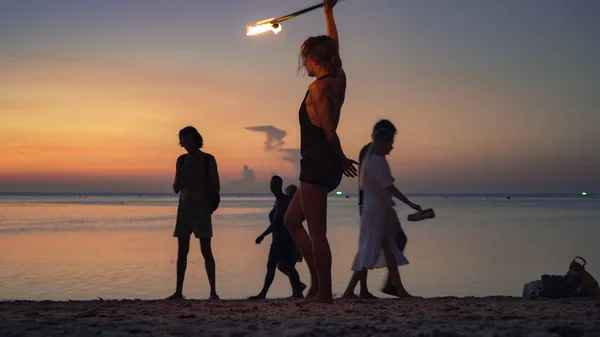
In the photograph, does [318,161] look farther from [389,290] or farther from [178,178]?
[178,178]

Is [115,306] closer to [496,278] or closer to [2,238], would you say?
[496,278]

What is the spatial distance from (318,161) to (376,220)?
6.17 ft

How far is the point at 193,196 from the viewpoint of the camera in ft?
26.1

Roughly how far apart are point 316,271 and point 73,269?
8.41 m

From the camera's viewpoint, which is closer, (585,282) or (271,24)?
(271,24)

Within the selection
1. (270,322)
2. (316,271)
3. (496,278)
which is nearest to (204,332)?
(270,322)

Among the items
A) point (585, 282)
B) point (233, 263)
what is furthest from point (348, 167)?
point (233, 263)

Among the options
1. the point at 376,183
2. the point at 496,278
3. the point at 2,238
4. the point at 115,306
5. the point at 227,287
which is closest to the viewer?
the point at 115,306

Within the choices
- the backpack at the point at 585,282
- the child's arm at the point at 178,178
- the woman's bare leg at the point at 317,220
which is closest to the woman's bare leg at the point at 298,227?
the woman's bare leg at the point at 317,220

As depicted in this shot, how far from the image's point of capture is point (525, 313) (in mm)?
5223

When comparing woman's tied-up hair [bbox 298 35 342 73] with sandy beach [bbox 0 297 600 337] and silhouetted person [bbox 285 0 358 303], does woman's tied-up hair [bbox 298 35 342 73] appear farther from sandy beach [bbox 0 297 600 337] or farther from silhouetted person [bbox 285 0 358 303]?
sandy beach [bbox 0 297 600 337]

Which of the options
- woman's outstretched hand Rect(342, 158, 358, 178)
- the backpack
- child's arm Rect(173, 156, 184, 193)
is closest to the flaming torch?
woman's outstretched hand Rect(342, 158, 358, 178)

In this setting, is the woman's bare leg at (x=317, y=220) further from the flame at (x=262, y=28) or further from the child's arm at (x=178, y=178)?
the child's arm at (x=178, y=178)

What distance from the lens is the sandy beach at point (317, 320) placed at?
4320 millimetres
